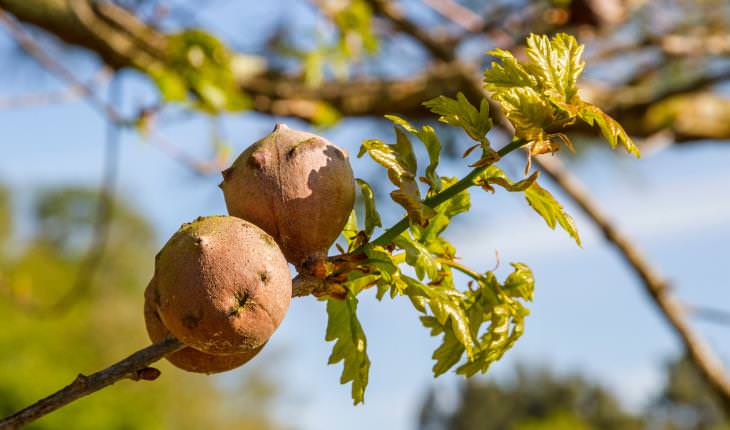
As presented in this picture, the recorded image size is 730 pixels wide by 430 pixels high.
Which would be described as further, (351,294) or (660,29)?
(660,29)

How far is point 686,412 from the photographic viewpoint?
27438 millimetres

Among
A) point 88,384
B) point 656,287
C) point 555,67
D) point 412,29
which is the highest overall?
point 412,29

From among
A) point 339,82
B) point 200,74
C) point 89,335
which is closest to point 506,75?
point 200,74

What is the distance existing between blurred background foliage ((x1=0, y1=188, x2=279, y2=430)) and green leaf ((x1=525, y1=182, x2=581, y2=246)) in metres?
1.86

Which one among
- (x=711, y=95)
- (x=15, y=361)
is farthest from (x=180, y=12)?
(x=15, y=361)

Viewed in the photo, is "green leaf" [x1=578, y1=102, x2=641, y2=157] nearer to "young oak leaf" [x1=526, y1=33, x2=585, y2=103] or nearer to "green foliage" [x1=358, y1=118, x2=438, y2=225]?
"young oak leaf" [x1=526, y1=33, x2=585, y2=103]

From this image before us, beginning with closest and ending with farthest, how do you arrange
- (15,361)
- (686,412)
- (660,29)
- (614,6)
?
(614,6)
(660,29)
(15,361)
(686,412)

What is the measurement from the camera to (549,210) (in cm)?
65

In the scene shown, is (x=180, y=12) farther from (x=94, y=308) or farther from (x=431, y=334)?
(x=94, y=308)

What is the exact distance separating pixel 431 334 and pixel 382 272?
110 millimetres

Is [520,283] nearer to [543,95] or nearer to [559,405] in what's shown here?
[543,95]

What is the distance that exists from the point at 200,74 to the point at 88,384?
5.17ft

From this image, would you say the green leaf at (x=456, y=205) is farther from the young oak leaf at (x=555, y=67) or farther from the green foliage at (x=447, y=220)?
the young oak leaf at (x=555, y=67)

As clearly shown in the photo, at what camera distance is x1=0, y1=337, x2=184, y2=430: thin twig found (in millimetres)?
525
